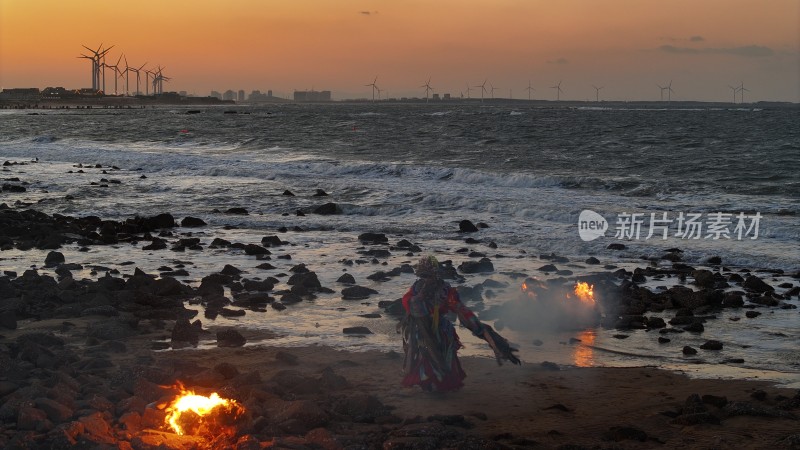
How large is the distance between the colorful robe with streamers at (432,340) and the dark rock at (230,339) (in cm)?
287

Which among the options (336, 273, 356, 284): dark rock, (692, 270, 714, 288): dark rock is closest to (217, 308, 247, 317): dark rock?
(336, 273, 356, 284): dark rock

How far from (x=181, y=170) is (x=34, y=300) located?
3078cm

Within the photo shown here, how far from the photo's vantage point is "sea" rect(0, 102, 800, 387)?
12.5m

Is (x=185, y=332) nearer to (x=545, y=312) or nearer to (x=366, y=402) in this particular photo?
(x=366, y=402)

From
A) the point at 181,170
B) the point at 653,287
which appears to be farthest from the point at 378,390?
the point at 181,170

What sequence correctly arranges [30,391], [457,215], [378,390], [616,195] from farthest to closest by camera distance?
[616,195] < [457,215] < [378,390] < [30,391]

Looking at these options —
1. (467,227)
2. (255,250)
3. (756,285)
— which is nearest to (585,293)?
(756,285)

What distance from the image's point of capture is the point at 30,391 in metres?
8.55

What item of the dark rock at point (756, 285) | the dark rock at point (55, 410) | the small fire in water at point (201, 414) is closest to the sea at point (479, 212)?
the dark rock at point (756, 285)

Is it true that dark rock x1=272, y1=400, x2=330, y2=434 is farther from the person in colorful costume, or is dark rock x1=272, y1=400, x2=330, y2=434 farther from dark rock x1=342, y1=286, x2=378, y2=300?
dark rock x1=342, y1=286, x2=378, y2=300

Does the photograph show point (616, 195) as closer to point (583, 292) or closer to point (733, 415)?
point (583, 292)

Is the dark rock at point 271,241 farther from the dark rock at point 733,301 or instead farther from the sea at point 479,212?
the dark rock at point 733,301

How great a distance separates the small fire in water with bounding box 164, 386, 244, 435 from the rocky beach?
42 millimetres

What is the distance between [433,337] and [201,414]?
107 inches
